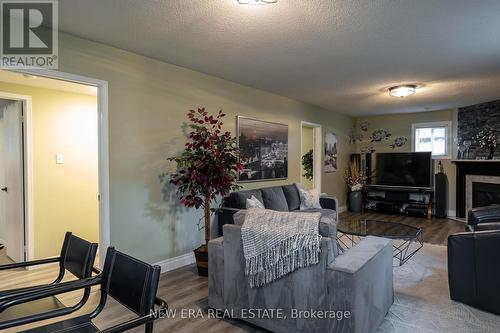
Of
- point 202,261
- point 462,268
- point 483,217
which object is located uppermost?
point 483,217

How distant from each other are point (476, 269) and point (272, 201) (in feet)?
8.65

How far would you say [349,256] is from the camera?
2.09 meters

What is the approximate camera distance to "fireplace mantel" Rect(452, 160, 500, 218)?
19.1 feet

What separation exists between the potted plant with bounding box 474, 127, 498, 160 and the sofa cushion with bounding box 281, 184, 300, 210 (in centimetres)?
408

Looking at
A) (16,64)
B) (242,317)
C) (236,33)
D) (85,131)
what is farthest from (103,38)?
(242,317)

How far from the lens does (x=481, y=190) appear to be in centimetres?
606

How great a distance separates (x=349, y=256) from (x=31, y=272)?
12.1 ft

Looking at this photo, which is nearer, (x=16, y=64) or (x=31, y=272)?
(x=16, y=64)

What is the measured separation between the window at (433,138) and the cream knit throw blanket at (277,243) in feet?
20.9


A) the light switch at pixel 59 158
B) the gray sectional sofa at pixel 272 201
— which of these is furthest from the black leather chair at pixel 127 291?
the light switch at pixel 59 158

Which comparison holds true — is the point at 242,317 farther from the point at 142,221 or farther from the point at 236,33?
the point at 236,33

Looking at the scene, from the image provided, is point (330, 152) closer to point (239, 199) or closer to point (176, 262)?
point (239, 199)

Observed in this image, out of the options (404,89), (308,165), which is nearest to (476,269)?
(404,89)

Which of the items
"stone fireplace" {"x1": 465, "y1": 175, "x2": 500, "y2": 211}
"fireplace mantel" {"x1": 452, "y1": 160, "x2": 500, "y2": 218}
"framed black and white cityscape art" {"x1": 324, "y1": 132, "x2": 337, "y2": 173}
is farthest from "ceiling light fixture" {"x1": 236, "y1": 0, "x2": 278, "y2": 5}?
"stone fireplace" {"x1": 465, "y1": 175, "x2": 500, "y2": 211}
